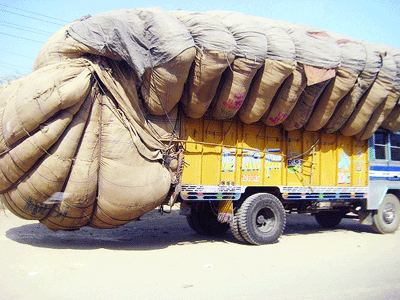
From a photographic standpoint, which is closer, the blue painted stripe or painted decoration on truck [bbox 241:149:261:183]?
painted decoration on truck [bbox 241:149:261:183]

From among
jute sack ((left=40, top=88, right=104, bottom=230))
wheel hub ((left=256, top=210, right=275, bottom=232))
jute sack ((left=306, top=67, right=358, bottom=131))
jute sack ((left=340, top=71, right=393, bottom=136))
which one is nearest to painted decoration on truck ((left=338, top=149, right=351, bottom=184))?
jute sack ((left=340, top=71, right=393, bottom=136))

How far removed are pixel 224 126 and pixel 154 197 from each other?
7.45ft

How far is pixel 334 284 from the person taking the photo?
5.19 m

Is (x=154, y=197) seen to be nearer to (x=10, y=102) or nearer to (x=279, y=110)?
(x=10, y=102)

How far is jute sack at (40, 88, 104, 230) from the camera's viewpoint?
5.74 meters

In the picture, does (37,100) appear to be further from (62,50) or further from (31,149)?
(62,50)

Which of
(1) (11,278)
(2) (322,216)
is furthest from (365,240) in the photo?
(1) (11,278)

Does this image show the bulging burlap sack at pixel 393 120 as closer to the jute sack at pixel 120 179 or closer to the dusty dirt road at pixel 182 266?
the dusty dirt road at pixel 182 266

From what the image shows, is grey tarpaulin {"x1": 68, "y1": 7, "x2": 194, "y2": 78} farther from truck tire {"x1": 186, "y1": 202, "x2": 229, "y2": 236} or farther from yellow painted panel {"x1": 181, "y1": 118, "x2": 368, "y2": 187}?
truck tire {"x1": 186, "y1": 202, "x2": 229, "y2": 236}

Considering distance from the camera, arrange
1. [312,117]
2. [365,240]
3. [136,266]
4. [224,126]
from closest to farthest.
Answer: [136,266], [224,126], [312,117], [365,240]

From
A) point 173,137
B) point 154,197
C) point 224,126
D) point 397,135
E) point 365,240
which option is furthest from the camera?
point 397,135

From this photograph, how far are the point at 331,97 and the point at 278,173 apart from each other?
6.53ft

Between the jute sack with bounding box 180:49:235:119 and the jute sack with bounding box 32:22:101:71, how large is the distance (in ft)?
4.65

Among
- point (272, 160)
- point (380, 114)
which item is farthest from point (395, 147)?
point (272, 160)
